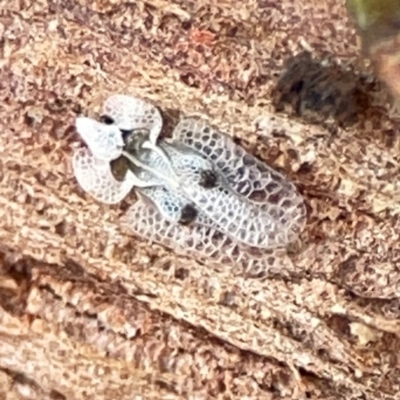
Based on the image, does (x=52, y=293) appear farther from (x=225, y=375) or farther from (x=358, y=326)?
(x=358, y=326)

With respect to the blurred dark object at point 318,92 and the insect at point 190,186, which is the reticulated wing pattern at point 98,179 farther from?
the blurred dark object at point 318,92

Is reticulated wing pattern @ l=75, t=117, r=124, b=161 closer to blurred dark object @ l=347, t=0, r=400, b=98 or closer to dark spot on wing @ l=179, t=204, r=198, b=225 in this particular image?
dark spot on wing @ l=179, t=204, r=198, b=225

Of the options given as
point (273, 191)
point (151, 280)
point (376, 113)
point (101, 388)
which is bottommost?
point (101, 388)

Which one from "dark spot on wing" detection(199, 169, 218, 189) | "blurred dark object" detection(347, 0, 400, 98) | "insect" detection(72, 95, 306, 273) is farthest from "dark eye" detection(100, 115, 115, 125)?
"blurred dark object" detection(347, 0, 400, 98)

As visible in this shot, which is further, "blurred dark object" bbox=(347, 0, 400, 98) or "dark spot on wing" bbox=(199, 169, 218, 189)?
"dark spot on wing" bbox=(199, 169, 218, 189)

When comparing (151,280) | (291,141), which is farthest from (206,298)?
(291,141)

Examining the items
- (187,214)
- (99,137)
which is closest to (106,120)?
(99,137)

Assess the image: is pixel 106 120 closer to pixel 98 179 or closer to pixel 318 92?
pixel 98 179
